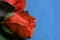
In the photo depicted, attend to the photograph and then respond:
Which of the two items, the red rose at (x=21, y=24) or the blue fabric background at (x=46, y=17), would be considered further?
the blue fabric background at (x=46, y=17)

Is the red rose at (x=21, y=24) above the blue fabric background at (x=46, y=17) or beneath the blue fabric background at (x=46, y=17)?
beneath

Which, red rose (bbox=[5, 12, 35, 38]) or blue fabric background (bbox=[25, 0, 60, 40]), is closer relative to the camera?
red rose (bbox=[5, 12, 35, 38])

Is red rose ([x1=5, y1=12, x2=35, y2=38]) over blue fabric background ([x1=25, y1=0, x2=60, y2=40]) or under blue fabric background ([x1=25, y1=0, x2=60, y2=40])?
under

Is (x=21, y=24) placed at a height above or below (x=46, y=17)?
below

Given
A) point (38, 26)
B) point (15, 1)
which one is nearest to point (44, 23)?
point (38, 26)

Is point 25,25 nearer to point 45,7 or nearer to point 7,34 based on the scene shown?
point 7,34
